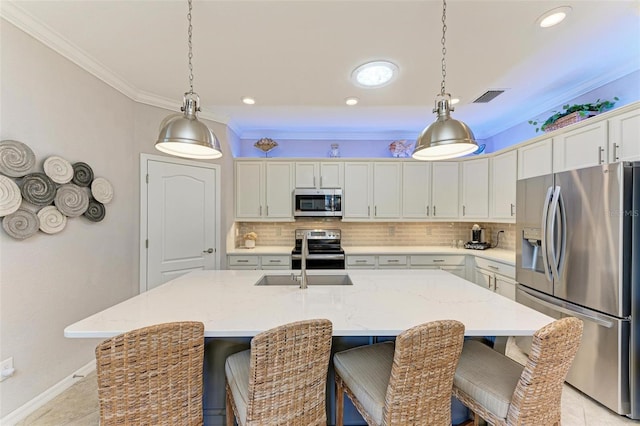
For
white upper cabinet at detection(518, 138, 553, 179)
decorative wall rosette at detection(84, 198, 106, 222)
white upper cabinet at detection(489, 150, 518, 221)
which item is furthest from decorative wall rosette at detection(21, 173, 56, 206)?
white upper cabinet at detection(489, 150, 518, 221)

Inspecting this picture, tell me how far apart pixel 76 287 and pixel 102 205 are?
0.71 metres

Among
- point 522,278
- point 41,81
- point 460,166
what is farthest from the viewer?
point 460,166

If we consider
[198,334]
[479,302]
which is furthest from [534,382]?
[198,334]

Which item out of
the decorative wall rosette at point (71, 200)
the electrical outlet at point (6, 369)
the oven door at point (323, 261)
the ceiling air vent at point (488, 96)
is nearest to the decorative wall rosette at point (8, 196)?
the decorative wall rosette at point (71, 200)

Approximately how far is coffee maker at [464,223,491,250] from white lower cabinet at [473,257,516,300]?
1.32 feet

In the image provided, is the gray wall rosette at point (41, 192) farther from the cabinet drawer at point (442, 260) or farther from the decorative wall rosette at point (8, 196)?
the cabinet drawer at point (442, 260)

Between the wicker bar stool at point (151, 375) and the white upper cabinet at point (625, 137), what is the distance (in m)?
3.03

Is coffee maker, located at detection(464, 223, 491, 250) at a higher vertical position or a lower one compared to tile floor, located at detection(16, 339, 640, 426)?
higher

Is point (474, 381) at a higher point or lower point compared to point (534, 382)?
lower

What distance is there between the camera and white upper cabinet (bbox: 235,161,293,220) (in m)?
4.14

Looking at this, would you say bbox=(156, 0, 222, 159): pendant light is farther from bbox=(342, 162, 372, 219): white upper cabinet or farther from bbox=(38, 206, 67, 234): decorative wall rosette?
bbox=(342, 162, 372, 219): white upper cabinet

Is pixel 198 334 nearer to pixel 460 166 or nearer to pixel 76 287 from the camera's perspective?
pixel 76 287

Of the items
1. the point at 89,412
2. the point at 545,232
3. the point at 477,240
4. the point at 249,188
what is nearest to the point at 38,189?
the point at 89,412

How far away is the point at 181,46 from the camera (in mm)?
2098
